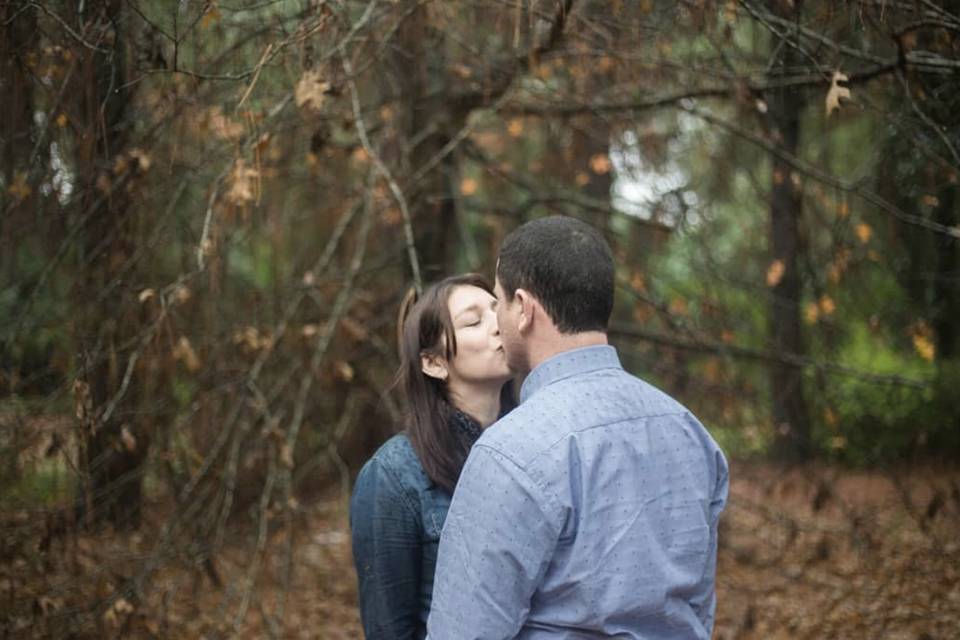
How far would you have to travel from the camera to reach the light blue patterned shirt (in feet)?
5.48

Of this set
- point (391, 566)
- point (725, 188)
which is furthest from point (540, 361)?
point (725, 188)

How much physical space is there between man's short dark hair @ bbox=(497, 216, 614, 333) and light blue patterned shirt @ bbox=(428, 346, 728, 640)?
0.09 m

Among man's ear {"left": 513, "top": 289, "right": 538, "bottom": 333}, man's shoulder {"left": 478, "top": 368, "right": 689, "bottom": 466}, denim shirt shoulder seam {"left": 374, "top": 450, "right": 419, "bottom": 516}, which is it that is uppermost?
man's ear {"left": 513, "top": 289, "right": 538, "bottom": 333}

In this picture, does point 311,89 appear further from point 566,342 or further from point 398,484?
point 566,342

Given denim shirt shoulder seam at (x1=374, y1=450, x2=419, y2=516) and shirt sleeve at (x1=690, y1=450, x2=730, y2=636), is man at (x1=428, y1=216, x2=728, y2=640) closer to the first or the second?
shirt sleeve at (x1=690, y1=450, x2=730, y2=636)

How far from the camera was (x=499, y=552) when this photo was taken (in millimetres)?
1653

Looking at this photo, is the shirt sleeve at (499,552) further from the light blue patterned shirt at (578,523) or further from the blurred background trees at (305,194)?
the blurred background trees at (305,194)

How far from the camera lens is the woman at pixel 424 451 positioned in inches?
89.0

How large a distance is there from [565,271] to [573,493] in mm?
455

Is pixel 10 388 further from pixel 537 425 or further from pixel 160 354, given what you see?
pixel 537 425

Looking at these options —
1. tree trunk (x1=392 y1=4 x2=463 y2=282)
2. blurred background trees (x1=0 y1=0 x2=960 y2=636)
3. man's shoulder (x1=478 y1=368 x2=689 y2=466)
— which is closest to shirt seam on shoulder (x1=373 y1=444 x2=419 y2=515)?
man's shoulder (x1=478 y1=368 x2=689 y2=466)

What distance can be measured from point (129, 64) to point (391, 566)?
259cm

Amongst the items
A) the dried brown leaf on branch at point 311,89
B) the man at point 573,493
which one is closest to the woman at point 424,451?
the man at point 573,493

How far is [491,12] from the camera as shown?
5406 millimetres
